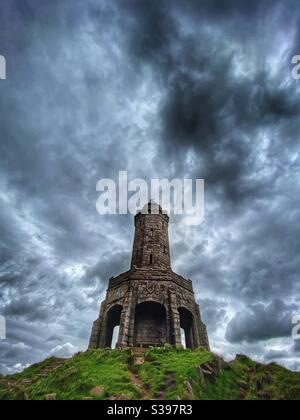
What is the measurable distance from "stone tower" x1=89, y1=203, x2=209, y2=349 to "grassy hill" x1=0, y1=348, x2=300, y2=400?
4588mm

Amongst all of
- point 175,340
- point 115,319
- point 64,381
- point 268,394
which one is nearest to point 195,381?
point 268,394

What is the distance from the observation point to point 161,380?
12.6 metres

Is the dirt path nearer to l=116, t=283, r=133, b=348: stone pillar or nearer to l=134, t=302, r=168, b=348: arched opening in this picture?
l=116, t=283, r=133, b=348: stone pillar

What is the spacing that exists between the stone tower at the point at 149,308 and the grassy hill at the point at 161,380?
4.59m

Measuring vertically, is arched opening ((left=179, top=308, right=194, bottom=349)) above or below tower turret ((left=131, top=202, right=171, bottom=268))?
below

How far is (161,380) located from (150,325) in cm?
1120

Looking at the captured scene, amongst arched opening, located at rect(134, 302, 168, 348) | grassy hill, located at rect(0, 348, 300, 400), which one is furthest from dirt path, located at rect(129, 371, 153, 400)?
arched opening, located at rect(134, 302, 168, 348)

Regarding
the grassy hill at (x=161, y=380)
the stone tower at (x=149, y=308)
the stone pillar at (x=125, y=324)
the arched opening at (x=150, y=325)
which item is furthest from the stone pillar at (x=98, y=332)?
the grassy hill at (x=161, y=380)

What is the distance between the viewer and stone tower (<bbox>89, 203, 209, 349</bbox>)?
2138 cm

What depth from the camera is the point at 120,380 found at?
1266 centimetres

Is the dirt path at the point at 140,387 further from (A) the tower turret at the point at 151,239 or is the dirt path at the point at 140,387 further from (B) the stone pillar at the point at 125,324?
(A) the tower turret at the point at 151,239

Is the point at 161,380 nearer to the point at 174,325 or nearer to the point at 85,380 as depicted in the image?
the point at 85,380
